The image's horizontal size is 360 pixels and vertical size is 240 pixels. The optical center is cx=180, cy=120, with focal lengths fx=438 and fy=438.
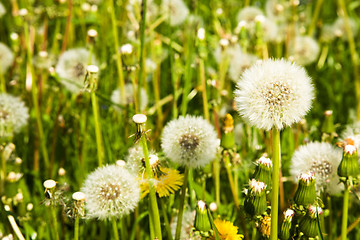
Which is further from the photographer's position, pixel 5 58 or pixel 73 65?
pixel 5 58

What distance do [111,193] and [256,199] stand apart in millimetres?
391

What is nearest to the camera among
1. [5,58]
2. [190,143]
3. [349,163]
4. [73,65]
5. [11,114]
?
[349,163]

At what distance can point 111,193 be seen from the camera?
Result: 3.83ft

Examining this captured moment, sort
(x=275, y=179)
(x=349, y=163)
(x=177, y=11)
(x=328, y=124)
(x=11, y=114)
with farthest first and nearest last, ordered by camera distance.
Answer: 1. (x=177, y=11)
2. (x=11, y=114)
3. (x=328, y=124)
4. (x=349, y=163)
5. (x=275, y=179)

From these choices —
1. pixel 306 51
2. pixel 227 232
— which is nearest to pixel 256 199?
pixel 227 232

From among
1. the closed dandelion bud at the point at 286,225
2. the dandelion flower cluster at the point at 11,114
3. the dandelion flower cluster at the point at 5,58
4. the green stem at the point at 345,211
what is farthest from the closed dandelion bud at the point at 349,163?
the dandelion flower cluster at the point at 5,58

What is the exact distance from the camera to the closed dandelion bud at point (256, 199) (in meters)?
1.01

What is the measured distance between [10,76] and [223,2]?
153 cm

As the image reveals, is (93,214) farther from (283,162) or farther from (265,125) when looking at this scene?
(283,162)

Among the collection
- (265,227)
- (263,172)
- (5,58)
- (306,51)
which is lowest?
(265,227)

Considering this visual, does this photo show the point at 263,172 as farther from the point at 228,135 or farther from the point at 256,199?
the point at 228,135

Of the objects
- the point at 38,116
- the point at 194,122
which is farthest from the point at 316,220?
the point at 38,116

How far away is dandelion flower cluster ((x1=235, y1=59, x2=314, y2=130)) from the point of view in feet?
3.14

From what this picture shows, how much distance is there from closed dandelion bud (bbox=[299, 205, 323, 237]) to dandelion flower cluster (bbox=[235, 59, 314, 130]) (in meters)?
0.24
